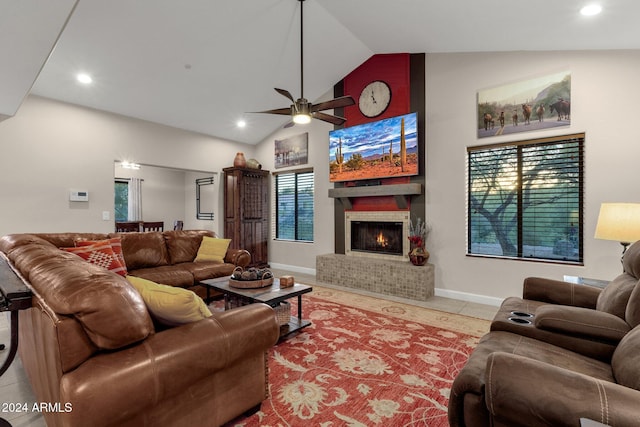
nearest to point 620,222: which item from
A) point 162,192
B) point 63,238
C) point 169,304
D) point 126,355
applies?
point 169,304

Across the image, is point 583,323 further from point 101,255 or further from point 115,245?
point 115,245

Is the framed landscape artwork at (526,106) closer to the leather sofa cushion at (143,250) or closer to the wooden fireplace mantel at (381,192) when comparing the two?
the wooden fireplace mantel at (381,192)

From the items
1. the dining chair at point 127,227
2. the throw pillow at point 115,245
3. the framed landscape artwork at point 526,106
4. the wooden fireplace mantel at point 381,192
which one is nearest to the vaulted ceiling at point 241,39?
the framed landscape artwork at point 526,106

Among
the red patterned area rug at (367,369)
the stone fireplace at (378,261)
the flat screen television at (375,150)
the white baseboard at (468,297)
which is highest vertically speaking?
the flat screen television at (375,150)

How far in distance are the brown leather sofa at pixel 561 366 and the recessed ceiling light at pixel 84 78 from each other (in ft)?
17.3

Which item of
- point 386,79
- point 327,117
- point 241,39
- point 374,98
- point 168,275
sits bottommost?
point 168,275

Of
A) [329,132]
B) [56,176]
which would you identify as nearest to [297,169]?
[329,132]

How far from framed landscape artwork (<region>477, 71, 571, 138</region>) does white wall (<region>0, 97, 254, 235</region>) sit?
5.36 meters

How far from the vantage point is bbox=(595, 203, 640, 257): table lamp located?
7.72 feet

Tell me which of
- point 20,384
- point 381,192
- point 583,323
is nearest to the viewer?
point 583,323

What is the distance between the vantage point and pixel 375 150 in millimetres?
4906

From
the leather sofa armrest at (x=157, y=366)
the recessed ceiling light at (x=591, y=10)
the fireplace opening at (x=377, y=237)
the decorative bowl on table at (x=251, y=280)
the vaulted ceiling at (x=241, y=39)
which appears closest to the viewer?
the leather sofa armrest at (x=157, y=366)

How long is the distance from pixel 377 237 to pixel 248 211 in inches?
109

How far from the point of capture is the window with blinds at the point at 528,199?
354cm
